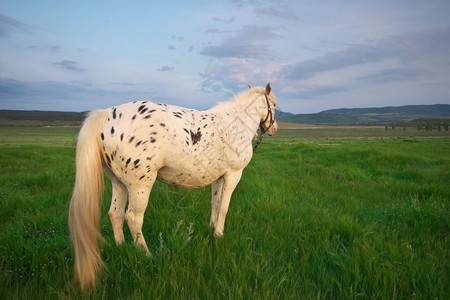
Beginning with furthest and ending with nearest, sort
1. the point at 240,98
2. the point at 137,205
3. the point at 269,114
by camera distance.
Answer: the point at 269,114 → the point at 240,98 → the point at 137,205

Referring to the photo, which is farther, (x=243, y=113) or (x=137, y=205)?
(x=243, y=113)

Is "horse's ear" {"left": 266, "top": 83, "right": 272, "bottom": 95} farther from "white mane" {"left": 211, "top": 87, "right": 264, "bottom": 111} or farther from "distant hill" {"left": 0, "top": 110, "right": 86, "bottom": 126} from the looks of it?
"distant hill" {"left": 0, "top": 110, "right": 86, "bottom": 126}

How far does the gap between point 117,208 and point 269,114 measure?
3140 millimetres

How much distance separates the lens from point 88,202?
274 cm

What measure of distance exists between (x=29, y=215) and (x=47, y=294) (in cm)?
285

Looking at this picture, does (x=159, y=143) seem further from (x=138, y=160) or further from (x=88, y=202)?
(x=88, y=202)

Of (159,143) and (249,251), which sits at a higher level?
(159,143)

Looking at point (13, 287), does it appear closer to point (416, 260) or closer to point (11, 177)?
point (416, 260)

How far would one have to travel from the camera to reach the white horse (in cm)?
268

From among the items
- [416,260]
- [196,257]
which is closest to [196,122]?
[196,257]

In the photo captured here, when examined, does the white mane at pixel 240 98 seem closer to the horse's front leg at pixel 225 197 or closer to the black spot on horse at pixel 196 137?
the black spot on horse at pixel 196 137

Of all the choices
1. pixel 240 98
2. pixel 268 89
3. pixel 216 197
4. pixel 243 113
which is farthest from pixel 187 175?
pixel 268 89

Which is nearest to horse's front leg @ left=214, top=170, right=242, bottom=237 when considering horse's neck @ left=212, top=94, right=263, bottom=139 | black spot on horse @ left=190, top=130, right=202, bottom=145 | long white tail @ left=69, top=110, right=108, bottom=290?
horse's neck @ left=212, top=94, right=263, bottom=139

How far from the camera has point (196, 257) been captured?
291 cm
